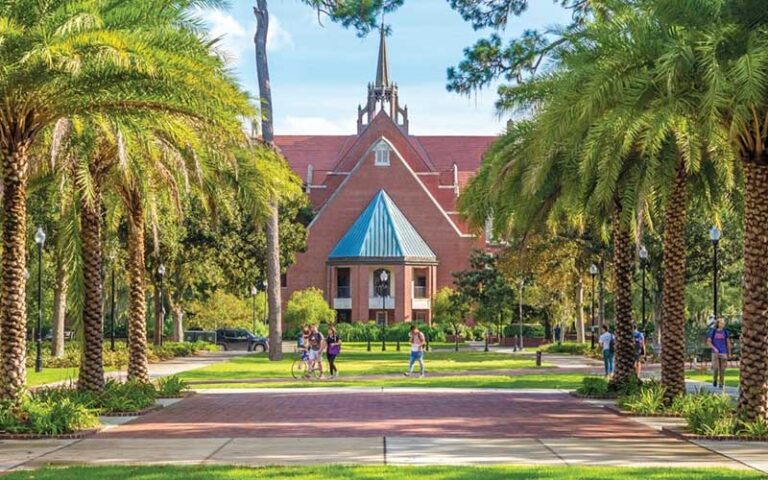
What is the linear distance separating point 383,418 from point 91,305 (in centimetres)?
608

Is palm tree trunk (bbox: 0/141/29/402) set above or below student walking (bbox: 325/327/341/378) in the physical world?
above

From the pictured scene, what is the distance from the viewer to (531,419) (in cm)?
1930

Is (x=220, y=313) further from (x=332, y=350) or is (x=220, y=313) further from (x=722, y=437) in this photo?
(x=722, y=437)

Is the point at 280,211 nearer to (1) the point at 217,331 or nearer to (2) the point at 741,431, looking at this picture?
(1) the point at 217,331

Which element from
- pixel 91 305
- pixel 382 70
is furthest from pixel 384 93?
pixel 91 305

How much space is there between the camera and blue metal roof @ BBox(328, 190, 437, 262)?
79.5m

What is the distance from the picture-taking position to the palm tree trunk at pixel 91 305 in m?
20.7

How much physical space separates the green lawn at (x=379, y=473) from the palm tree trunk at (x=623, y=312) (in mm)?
11196

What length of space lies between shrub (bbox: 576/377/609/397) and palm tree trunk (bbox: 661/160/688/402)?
397cm

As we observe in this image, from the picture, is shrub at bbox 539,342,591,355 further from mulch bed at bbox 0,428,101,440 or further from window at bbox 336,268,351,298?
mulch bed at bbox 0,428,101,440

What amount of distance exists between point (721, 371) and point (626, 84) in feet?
44.5

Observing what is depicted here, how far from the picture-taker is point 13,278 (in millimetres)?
17094

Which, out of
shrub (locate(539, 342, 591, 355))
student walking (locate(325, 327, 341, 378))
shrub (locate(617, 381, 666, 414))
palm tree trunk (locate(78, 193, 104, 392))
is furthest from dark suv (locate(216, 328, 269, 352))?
shrub (locate(617, 381, 666, 414))

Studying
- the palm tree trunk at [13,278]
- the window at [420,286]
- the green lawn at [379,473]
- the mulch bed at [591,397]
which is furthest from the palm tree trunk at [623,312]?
the window at [420,286]
